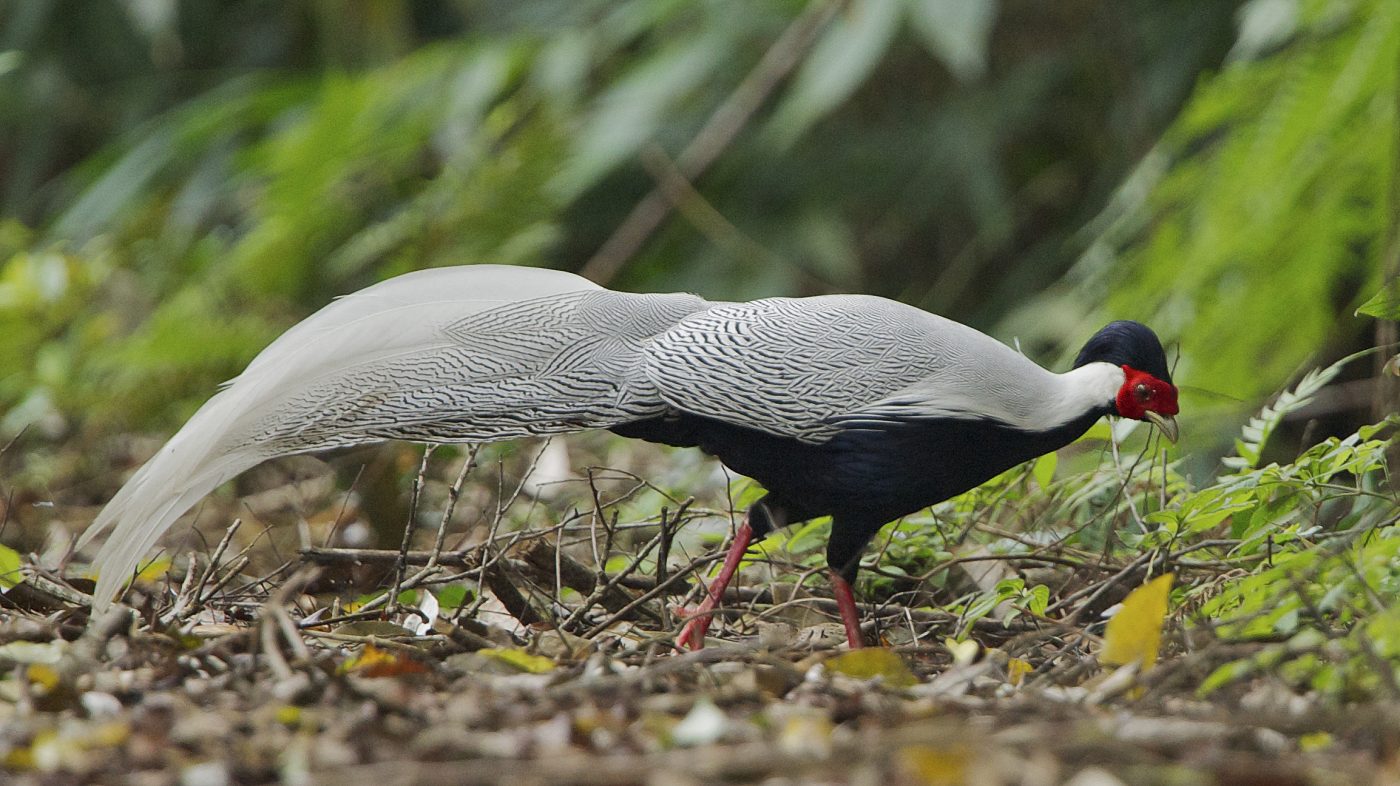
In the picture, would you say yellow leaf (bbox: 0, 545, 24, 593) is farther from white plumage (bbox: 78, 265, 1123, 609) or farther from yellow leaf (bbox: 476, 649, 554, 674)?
yellow leaf (bbox: 476, 649, 554, 674)

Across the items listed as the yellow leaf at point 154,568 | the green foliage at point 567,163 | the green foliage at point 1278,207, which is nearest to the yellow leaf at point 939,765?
the yellow leaf at point 154,568

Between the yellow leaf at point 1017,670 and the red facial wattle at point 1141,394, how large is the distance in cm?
65

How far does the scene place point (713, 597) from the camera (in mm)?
3162

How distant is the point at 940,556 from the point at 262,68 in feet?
20.1

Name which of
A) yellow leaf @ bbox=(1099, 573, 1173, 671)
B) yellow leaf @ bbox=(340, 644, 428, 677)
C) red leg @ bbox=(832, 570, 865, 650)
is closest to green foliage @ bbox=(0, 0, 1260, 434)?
red leg @ bbox=(832, 570, 865, 650)

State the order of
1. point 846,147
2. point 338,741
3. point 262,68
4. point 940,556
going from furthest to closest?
point 262,68 < point 846,147 < point 940,556 < point 338,741

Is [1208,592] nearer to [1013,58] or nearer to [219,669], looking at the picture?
[219,669]

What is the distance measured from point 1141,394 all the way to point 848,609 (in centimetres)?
76

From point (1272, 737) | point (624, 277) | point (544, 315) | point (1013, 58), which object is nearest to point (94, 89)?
point (624, 277)

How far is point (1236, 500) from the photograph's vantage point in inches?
117

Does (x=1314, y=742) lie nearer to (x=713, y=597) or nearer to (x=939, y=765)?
(x=939, y=765)

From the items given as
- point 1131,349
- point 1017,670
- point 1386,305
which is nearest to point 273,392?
point 1017,670

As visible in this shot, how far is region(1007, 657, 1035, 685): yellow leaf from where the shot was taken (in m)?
2.63

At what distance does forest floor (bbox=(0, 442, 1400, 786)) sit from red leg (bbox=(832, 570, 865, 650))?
1.4 inches
